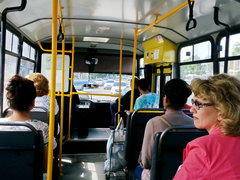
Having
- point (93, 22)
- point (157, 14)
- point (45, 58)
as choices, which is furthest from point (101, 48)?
point (157, 14)

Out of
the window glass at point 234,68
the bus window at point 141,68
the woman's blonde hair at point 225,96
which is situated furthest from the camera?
the bus window at point 141,68

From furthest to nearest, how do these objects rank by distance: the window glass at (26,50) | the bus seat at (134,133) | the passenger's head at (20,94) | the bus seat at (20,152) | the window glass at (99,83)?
1. the window glass at (99,83)
2. the window glass at (26,50)
3. the bus seat at (134,133)
4. the passenger's head at (20,94)
5. the bus seat at (20,152)

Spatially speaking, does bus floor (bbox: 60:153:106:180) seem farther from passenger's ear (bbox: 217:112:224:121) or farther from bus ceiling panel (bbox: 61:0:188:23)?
passenger's ear (bbox: 217:112:224:121)

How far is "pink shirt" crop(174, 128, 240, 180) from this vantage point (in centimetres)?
101

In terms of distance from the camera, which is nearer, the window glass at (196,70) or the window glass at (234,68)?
the window glass at (234,68)

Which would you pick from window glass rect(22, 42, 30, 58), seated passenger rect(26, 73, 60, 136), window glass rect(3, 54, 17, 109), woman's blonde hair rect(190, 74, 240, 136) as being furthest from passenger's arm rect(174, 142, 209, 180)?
window glass rect(22, 42, 30, 58)

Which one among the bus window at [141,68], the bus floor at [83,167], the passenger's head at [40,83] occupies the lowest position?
the bus floor at [83,167]

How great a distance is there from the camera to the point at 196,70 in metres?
4.54

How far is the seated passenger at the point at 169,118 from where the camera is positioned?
7.05 ft

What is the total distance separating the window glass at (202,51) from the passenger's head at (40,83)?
2.63 m

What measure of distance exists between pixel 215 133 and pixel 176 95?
108 cm

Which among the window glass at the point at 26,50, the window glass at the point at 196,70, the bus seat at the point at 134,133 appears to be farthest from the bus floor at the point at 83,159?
the window glass at the point at 196,70

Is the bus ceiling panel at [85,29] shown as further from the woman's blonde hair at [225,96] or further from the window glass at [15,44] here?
the woman's blonde hair at [225,96]

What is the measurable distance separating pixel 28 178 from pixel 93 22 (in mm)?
3010
